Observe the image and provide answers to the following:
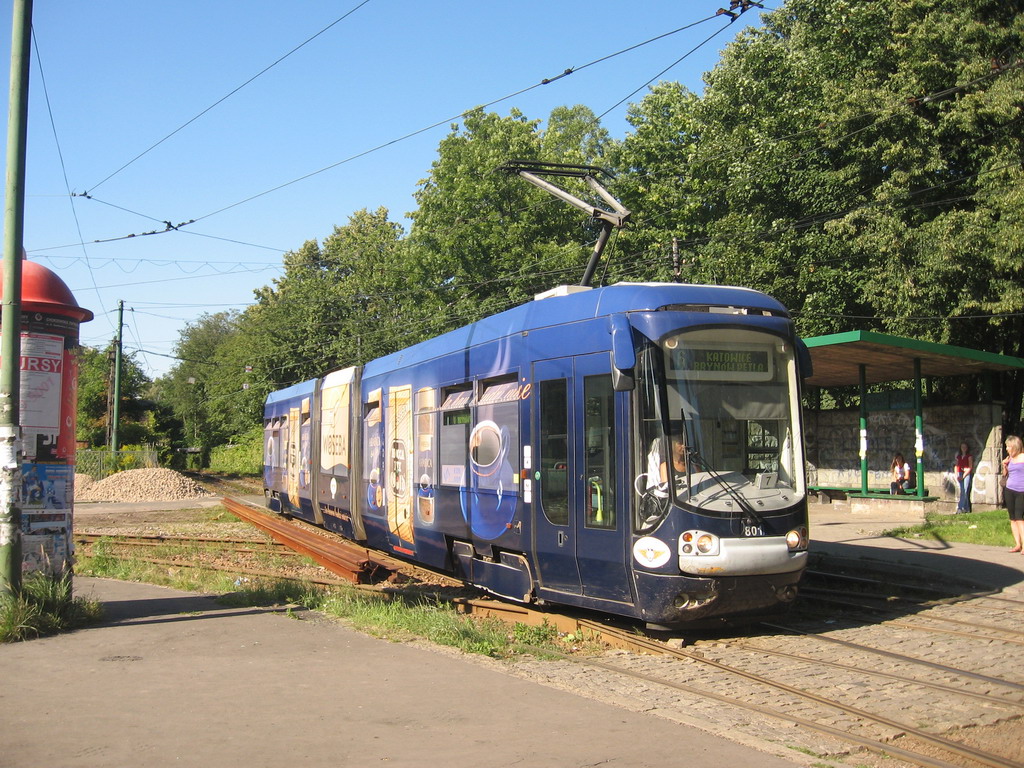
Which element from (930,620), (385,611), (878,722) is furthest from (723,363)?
(385,611)

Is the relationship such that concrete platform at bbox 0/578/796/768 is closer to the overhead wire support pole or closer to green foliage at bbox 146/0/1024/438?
the overhead wire support pole

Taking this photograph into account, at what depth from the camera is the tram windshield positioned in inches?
315

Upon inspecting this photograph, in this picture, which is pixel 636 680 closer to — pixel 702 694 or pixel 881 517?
pixel 702 694

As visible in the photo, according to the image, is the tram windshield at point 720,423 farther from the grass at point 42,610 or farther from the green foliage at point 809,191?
the green foliage at point 809,191

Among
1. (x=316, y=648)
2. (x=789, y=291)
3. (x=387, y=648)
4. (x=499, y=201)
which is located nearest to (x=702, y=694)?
(x=387, y=648)

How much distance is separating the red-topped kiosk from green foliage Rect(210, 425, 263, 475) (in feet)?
162

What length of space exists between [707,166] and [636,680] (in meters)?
24.7

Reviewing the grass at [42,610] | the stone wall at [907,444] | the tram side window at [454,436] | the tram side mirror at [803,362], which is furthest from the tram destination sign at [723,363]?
the stone wall at [907,444]

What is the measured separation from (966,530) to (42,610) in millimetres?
14900

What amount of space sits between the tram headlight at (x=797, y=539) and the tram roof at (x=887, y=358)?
9391 mm

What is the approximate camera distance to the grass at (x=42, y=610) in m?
8.52

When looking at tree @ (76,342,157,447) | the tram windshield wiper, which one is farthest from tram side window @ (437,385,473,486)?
tree @ (76,342,157,447)

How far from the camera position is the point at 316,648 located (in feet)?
27.7

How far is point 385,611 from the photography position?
9.93m
